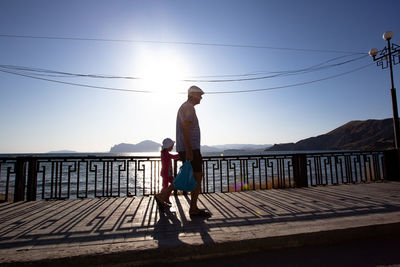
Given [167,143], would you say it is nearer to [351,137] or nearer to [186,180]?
[186,180]

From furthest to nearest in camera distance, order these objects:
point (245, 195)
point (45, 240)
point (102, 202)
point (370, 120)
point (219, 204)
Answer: point (370, 120) < point (245, 195) < point (102, 202) < point (219, 204) < point (45, 240)

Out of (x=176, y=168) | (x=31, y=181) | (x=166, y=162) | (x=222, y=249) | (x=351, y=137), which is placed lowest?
(x=222, y=249)

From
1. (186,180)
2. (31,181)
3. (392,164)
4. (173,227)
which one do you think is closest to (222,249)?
(173,227)

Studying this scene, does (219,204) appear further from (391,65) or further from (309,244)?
(391,65)

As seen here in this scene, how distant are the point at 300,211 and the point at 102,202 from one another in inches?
149

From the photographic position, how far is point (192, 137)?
308 cm

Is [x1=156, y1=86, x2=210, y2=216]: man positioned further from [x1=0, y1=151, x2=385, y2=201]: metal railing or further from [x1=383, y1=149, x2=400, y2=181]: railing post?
[x1=383, y1=149, x2=400, y2=181]: railing post

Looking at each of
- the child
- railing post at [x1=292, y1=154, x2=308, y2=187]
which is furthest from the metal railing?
the child

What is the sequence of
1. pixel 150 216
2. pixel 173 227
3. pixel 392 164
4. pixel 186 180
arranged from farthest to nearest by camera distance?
pixel 392 164 → pixel 150 216 → pixel 186 180 → pixel 173 227

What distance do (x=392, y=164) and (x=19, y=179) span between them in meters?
10.2

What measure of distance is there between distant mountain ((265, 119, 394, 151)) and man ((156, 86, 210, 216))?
102830 mm

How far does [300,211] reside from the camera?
123 inches

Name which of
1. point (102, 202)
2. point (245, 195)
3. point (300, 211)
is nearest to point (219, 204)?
point (245, 195)

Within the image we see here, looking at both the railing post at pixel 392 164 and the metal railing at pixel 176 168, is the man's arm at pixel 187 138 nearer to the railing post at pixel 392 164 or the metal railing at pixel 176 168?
the metal railing at pixel 176 168
